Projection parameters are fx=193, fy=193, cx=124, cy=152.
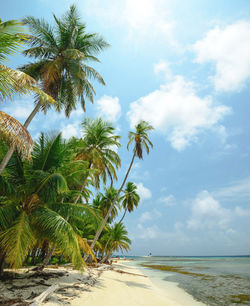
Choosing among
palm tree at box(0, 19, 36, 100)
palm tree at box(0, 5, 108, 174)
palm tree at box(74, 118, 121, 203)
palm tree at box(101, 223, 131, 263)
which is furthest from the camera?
palm tree at box(101, 223, 131, 263)

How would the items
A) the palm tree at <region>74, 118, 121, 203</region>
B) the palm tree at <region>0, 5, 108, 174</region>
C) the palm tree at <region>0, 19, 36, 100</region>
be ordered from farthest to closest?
1. the palm tree at <region>74, 118, 121, 203</region>
2. the palm tree at <region>0, 5, 108, 174</region>
3. the palm tree at <region>0, 19, 36, 100</region>

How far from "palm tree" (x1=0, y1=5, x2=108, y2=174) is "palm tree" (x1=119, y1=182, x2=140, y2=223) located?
848 inches

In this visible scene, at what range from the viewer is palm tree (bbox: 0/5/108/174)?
1070 cm

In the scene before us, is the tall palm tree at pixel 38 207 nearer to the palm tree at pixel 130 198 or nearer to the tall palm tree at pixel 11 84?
the tall palm tree at pixel 11 84

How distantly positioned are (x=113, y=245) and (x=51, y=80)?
75.8ft

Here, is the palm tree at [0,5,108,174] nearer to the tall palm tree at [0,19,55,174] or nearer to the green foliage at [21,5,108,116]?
the green foliage at [21,5,108,116]

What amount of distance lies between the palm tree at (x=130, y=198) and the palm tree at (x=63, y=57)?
21.5 m

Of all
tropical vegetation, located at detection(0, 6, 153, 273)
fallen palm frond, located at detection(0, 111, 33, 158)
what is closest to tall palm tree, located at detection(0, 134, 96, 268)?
tropical vegetation, located at detection(0, 6, 153, 273)

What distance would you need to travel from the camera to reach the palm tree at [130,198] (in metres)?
31.3

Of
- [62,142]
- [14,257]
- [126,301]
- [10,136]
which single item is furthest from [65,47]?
[126,301]

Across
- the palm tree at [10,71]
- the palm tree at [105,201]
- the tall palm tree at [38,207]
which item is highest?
the palm tree at [105,201]

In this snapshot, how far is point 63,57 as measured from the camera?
1138 centimetres

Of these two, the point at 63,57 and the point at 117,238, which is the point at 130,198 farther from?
the point at 63,57

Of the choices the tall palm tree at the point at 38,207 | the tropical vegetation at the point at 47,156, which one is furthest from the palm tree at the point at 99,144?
the tall palm tree at the point at 38,207
